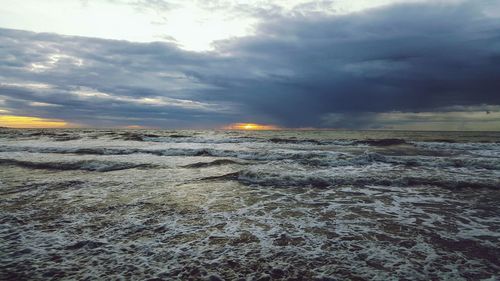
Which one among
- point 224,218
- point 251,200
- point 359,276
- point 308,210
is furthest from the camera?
point 251,200

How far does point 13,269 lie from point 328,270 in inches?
182

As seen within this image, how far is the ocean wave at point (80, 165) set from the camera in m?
15.4

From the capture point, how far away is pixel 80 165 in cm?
1602

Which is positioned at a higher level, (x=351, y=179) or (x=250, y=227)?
(x=351, y=179)

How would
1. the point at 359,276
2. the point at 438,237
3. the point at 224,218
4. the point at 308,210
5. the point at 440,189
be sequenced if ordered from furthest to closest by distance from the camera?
the point at 440,189, the point at 308,210, the point at 224,218, the point at 438,237, the point at 359,276

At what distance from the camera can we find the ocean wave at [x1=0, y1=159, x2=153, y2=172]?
15375 mm

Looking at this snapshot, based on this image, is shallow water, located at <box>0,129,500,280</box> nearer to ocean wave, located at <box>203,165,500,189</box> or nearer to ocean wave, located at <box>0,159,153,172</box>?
ocean wave, located at <box>203,165,500,189</box>

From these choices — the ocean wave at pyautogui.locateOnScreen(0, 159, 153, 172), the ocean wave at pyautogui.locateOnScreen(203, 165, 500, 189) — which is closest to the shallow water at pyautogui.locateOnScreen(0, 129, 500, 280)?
the ocean wave at pyautogui.locateOnScreen(203, 165, 500, 189)

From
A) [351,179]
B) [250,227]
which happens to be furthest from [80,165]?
[351,179]

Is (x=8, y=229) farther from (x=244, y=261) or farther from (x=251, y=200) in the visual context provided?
(x=251, y=200)

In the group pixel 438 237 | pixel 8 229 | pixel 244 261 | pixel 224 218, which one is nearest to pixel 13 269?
pixel 8 229

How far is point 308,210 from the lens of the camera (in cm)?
814

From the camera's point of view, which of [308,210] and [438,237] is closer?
[438,237]

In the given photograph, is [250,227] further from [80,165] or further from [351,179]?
[80,165]
